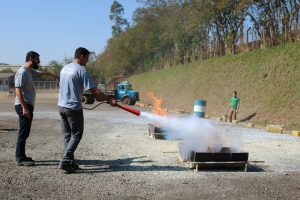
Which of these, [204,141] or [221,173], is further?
[204,141]

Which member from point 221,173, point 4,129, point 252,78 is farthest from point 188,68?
point 221,173

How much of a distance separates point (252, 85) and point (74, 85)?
1916 centimetres

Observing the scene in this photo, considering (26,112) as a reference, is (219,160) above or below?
below

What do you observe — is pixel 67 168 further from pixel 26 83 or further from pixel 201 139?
pixel 201 139

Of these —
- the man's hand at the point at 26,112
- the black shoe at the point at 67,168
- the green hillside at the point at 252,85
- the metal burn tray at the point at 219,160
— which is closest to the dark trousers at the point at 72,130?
the black shoe at the point at 67,168

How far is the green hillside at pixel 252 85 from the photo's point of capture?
20.2m

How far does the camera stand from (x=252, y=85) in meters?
25.0

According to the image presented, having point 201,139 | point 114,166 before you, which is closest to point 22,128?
point 114,166

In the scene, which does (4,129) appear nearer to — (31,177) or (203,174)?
(31,177)

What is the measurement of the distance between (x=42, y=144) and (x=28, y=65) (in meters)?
3.54

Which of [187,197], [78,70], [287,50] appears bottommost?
[187,197]

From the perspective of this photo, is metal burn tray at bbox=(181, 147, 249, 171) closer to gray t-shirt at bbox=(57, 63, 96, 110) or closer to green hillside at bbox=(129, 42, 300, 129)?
gray t-shirt at bbox=(57, 63, 96, 110)

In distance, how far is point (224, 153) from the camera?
26.6ft

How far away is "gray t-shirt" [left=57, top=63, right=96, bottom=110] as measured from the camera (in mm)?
7395
